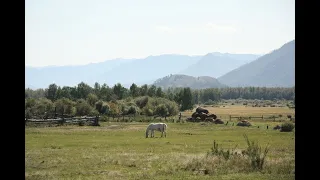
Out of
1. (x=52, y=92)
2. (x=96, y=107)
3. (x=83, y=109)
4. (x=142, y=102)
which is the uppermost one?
(x=52, y=92)

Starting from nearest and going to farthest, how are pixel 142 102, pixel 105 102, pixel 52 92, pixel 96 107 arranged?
pixel 96 107, pixel 105 102, pixel 142 102, pixel 52 92

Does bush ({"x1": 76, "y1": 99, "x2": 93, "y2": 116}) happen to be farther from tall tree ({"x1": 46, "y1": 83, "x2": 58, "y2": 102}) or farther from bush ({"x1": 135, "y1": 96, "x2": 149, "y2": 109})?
tall tree ({"x1": 46, "y1": 83, "x2": 58, "y2": 102})

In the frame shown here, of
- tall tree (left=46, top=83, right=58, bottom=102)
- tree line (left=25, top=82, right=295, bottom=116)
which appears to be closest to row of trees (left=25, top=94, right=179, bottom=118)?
tree line (left=25, top=82, right=295, bottom=116)

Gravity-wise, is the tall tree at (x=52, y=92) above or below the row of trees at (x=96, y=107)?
above

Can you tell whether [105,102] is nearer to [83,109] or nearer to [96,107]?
[96,107]

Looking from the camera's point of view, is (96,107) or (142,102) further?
(142,102)

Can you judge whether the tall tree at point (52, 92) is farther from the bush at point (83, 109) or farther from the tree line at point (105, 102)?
the bush at point (83, 109)

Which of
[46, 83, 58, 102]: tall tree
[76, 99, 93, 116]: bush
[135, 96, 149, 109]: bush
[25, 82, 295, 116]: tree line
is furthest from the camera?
[46, 83, 58, 102]: tall tree

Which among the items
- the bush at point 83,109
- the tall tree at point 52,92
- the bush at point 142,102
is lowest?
the bush at point 83,109

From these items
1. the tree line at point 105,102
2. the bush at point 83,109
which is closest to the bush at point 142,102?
the tree line at point 105,102

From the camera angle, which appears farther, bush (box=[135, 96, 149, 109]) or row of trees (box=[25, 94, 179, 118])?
bush (box=[135, 96, 149, 109])

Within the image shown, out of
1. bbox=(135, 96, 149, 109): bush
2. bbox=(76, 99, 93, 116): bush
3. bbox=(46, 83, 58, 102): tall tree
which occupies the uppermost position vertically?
bbox=(46, 83, 58, 102): tall tree

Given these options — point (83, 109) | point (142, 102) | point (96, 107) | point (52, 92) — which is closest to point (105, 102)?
point (96, 107)
